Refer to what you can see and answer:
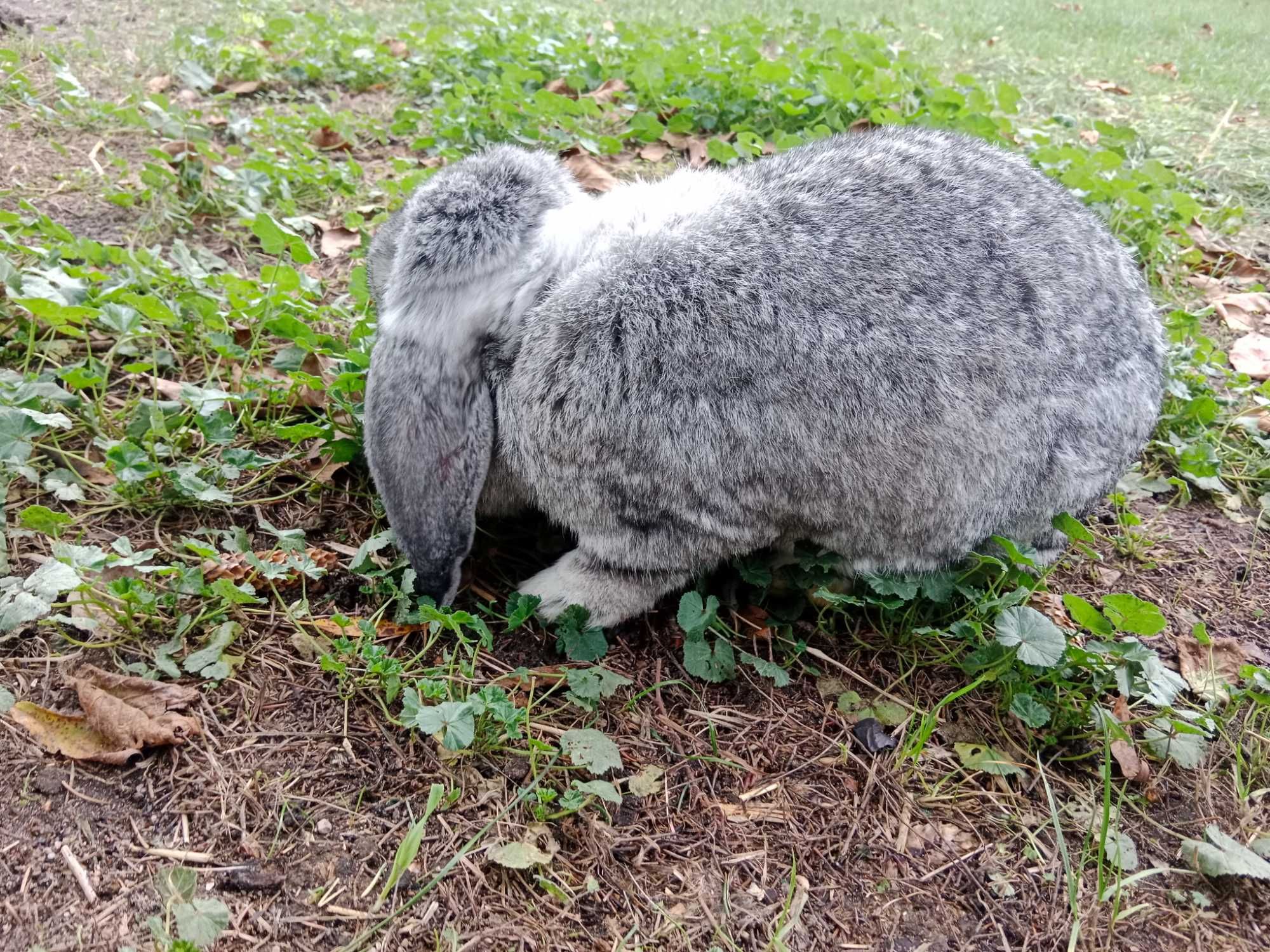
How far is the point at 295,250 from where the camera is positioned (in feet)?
9.65

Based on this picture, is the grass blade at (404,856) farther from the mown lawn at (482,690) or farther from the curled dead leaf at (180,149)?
the curled dead leaf at (180,149)

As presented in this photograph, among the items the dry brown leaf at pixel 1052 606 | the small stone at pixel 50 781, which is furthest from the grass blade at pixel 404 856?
the dry brown leaf at pixel 1052 606

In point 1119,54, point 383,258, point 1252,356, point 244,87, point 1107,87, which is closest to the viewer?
point 383,258

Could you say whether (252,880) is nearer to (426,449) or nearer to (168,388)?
(426,449)

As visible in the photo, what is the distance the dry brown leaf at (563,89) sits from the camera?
4773 mm

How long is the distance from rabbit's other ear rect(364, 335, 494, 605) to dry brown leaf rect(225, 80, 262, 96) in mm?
3206

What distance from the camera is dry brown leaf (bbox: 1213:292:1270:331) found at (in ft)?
12.3

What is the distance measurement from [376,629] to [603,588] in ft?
1.82

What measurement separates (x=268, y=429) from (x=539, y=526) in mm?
825

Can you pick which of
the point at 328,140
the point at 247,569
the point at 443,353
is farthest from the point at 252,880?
the point at 328,140

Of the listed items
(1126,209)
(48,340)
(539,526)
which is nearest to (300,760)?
(539,526)

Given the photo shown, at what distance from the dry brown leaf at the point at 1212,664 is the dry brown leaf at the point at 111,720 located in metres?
2.37

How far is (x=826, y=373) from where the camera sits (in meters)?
2.11

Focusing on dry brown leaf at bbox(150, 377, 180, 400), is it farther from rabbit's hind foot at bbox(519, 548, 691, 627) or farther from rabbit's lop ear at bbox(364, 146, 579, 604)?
rabbit's hind foot at bbox(519, 548, 691, 627)
